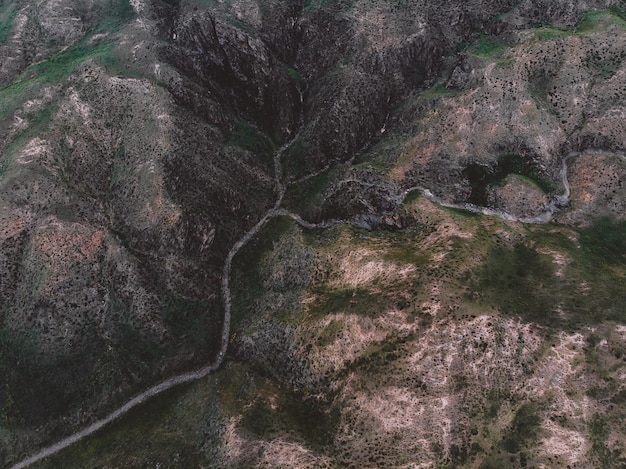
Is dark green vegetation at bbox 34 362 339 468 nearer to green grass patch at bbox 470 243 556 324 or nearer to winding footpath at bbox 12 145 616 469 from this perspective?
winding footpath at bbox 12 145 616 469

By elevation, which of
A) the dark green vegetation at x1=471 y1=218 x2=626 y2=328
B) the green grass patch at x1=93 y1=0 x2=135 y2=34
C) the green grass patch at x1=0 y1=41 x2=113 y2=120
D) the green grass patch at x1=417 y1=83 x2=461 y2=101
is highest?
the green grass patch at x1=93 y1=0 x2=135 y2=34

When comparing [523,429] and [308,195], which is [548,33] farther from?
[523,429]

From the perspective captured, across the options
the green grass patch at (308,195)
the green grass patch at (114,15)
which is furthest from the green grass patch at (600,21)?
the green grass patch at (114,15)

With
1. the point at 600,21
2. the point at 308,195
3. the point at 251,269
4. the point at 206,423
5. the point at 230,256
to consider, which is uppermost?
the point at 600,21

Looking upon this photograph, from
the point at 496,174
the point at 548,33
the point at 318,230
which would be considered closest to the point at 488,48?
the point at 548,33

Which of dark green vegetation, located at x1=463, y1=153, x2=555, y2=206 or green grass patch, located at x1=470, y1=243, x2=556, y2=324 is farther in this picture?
dark green vegetation, located at x1=463, y1=153, x2=555, y2=206

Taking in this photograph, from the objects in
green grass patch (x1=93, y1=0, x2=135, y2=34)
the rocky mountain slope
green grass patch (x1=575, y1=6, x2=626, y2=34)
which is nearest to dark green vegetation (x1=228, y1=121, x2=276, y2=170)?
the rocky mountain slope

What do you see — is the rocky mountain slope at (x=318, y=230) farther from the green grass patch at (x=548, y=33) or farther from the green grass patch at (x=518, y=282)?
the green grass patch at (x=548, y=33)
